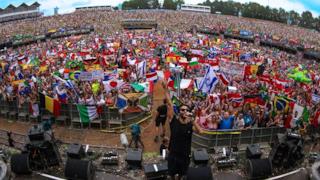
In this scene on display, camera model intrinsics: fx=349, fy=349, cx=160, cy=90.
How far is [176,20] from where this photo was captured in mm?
67000

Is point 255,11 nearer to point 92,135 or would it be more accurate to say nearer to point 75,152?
point 92,135

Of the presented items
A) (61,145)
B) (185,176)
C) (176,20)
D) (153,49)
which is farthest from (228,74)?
(176,20)

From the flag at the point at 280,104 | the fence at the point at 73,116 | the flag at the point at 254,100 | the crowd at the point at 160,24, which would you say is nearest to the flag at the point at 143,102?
the fence at the point at 73,116

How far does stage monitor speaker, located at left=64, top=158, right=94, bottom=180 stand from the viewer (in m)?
8.45

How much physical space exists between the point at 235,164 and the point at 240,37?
1930 inches

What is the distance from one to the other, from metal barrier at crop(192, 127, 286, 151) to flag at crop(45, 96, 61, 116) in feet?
21.2

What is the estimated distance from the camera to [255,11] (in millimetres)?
102375

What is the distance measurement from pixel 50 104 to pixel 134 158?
6.74m

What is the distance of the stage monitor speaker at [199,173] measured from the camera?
7.73 m

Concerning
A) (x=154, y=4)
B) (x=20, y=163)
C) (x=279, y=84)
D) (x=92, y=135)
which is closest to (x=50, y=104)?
(x=92, y=135)

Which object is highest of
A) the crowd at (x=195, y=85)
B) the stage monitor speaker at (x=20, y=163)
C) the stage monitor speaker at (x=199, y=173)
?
the crowd at (x=195, y=85)

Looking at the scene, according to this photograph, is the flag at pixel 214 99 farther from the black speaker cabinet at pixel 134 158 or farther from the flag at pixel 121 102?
the black speaker cabinet at pixel 134 158

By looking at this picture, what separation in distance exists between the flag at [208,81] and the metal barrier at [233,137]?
4426mm

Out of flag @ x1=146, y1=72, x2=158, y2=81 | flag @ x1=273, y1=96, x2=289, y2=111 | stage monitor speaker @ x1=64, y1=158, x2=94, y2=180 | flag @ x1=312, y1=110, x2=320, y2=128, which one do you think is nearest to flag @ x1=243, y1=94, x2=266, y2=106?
flag @ x1=273, y1=96, x2=289, y2=111
